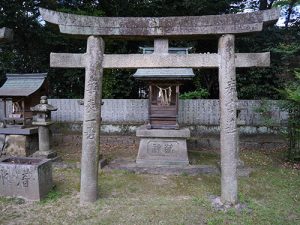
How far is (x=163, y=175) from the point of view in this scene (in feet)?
27.1

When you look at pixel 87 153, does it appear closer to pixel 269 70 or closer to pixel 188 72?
pixel 188 72

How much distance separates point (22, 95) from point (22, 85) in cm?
73

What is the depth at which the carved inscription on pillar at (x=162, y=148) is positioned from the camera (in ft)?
30.3

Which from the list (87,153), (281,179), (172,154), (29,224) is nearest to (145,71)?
(172,154)

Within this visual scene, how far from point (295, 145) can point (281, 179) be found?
247cm

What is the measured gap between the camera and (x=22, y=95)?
991cm

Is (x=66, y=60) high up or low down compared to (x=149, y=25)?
down

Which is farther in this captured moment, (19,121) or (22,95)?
(19,121)

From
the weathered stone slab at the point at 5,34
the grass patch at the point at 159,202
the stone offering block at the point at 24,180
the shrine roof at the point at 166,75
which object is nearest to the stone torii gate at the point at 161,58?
the grass patch at the point at 159,202

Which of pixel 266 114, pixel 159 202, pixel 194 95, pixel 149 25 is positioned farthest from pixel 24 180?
pixel 266 114

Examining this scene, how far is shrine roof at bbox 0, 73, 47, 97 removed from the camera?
9.98m

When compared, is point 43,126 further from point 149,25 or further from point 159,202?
point 149,25

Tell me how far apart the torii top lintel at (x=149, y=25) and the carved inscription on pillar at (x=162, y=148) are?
13.9ft

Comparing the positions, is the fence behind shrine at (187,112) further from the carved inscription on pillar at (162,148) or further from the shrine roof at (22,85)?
the carved inscription on pillar at (162,148)
